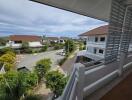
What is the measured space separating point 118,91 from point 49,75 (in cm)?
659

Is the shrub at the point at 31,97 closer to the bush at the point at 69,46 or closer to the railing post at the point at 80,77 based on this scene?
the railing post at the point at 80,77

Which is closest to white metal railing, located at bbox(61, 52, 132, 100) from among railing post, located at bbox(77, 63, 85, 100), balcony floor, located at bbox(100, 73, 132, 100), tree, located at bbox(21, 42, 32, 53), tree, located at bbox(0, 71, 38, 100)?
railing post, located at bbox(77, 63, 85, 100)

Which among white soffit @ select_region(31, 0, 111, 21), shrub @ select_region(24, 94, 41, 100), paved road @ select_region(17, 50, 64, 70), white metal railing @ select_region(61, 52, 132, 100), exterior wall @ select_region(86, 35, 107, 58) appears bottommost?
paved road @ select_region(17, 50, 64, 70)

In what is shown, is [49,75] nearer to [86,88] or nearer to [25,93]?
[25,93]

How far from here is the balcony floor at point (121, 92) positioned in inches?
85.3

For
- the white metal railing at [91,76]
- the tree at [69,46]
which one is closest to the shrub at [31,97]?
the white metal railing at [91,76]

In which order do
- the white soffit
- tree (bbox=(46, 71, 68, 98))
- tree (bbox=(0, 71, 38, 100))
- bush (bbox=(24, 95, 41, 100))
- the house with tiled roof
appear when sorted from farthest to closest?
the house with tiled roof → bush (bbox=(24, 95, 41, 100)) → tree (bbox=(46, 71, 68, 98)) → tree (bbox=(0, 71, 38, 100)) → the white soffit

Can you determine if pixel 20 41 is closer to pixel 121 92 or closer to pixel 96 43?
pixel 96 43

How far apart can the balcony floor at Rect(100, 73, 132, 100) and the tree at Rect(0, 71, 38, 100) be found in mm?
6198

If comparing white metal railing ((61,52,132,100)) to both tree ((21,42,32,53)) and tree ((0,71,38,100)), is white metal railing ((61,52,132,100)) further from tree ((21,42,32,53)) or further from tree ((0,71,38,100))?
tree ((21,42,32,53))

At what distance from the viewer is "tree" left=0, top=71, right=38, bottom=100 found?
784 cm

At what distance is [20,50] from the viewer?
2767 cm

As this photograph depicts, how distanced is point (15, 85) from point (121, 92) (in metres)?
6.88

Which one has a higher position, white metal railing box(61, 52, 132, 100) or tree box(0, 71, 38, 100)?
white metal railing box(61, 52, 132, 100)
